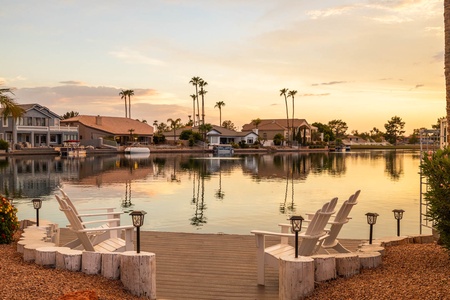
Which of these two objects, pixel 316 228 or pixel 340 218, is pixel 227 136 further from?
pixel 316 228


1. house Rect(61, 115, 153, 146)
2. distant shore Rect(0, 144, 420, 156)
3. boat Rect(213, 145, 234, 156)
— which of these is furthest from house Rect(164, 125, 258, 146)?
boat Rect(213, 145, 234, 156)

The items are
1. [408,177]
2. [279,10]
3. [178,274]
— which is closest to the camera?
[178,274]

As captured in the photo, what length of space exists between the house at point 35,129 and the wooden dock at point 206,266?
203 feet

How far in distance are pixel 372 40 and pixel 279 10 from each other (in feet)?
24.1

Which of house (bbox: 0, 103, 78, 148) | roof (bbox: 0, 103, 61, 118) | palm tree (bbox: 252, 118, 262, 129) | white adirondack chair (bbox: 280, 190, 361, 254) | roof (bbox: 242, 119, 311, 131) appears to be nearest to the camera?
white adirondack chair (bbox: 280, 190, 361, 254)

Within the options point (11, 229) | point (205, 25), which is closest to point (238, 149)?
point (205, 25)

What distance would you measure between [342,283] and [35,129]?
7199cm

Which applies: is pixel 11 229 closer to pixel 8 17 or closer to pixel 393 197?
pixel 393 197

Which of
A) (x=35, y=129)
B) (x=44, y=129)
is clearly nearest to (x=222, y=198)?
(x=35, y=129)

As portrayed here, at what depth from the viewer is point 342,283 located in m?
5.81

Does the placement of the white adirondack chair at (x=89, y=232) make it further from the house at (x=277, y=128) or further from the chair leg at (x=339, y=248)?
the house at (x=277, y=128)

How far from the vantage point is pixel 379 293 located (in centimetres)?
521

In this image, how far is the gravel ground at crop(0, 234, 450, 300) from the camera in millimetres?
5133

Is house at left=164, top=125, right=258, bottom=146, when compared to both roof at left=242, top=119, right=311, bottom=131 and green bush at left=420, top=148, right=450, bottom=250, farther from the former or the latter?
green bush at left=420, top=148, right=450, bottom=250
